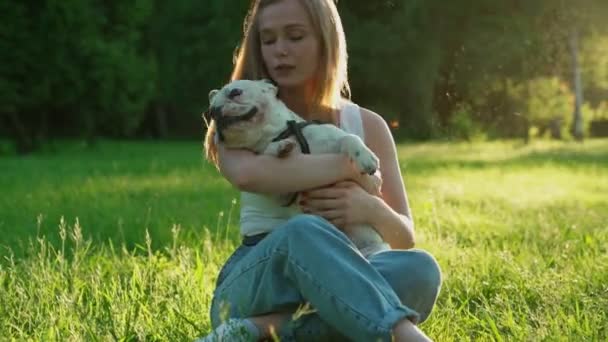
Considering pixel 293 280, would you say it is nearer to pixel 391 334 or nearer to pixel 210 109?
pixel 391 334

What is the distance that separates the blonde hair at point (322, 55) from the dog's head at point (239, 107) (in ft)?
1.12

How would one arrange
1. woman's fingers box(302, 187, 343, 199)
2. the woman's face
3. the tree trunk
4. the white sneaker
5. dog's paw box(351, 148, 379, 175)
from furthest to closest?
the tree trunk → the woman's face → woman's fingers box(302, 187, 343, 199) → dog's paw box(351, 148, 379, 175) → the white sneaker

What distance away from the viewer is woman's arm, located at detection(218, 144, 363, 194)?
3674mm

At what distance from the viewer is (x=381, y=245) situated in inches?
149

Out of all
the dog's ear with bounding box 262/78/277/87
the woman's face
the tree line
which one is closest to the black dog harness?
the dog's ear with bounding box 262/78/277/87

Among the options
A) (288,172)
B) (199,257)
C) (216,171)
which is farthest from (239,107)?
(216,171)

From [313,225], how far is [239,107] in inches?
25.0

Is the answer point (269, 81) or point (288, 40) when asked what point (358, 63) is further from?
point (269, 81)

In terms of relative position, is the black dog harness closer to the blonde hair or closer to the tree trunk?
the blonde hair

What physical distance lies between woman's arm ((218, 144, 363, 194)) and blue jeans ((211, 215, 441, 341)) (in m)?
0.28

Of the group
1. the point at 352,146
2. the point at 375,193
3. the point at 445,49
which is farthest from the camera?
the point at 445,49

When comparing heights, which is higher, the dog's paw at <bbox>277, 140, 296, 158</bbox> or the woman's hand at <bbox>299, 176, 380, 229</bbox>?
the dog's paw at <bbox>277, 140, 296, 158</bbox>

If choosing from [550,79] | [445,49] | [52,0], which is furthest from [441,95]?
[52,0]

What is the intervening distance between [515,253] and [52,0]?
25.0 metres
